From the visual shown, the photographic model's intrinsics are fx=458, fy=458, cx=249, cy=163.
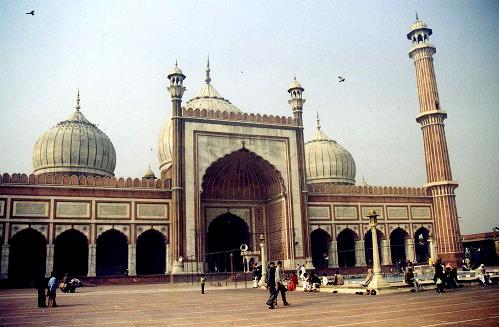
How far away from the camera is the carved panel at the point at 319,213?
26.2 metres

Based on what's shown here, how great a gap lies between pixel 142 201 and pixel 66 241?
488 centimetres

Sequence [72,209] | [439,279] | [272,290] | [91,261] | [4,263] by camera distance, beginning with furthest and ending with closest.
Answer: [72,209] → [91,261] → [4,263] → [439,279] → [272,290]

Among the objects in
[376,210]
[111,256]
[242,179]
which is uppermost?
[242,179]

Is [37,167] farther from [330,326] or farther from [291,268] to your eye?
[330,326]

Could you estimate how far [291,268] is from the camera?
79.2 ft

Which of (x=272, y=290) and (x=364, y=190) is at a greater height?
(x=364, y=190)

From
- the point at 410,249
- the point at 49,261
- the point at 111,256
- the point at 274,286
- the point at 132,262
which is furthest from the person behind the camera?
the point at 410,249

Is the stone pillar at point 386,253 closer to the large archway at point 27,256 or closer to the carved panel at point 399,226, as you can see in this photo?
the carved panel at point 399,226

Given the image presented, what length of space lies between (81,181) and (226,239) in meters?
9.81

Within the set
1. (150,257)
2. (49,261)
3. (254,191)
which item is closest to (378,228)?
(254,191)

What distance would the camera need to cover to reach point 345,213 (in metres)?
27.3

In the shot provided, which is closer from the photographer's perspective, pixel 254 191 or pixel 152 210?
pixel 152 210

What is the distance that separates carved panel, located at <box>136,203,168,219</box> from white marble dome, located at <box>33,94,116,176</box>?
244 inches

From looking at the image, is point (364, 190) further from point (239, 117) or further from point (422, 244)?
point (239, 117)
